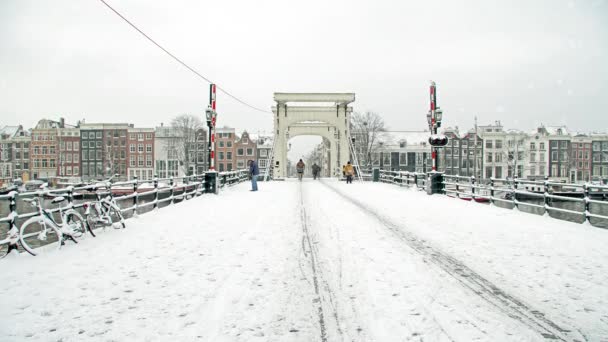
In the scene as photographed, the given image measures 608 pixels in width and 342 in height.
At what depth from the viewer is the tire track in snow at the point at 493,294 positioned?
312 cm

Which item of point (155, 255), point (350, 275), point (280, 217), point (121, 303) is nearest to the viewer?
point (121, 303)

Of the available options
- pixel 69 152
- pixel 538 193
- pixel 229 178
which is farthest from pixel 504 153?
pixel 69 152

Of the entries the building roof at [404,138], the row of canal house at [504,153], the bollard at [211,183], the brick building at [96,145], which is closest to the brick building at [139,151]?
the brick building at [96,145]

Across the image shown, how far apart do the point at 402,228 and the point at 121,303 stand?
563 centimetres

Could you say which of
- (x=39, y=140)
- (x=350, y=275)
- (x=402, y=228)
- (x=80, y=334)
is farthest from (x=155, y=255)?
(x=39, y=140)

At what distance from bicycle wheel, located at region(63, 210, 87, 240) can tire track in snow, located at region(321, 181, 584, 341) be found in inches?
227

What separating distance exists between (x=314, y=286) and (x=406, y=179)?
18224 mm

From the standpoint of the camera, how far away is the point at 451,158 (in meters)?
63.8

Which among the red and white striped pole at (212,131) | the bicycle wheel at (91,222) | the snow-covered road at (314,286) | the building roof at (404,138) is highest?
the building roof at (404,138)

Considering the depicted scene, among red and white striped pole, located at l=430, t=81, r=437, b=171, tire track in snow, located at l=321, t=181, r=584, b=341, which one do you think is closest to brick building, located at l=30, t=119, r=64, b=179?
red and white striped pole, located at l=430, t=81, r=437, b=171

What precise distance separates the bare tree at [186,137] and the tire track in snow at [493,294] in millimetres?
58708

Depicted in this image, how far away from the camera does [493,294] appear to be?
3.97 meters

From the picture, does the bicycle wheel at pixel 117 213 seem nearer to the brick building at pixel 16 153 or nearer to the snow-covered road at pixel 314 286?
the snow-covered road at pixel 314 286

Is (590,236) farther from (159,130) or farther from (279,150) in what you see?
(159,130)
